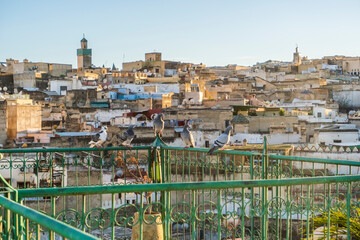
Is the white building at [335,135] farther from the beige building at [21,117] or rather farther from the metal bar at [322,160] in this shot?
the metal bar at [322,160]

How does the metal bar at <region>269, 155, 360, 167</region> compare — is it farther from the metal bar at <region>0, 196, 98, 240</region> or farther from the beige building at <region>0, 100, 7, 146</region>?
the beige building at <region>0, 100, 7, 146</region>

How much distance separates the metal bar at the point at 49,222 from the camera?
199cm

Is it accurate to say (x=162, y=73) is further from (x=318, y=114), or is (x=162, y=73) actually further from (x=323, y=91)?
(x=318, y=114)

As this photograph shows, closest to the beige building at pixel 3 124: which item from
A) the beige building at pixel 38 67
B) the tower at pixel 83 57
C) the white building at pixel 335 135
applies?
the white building at pixel 335 135

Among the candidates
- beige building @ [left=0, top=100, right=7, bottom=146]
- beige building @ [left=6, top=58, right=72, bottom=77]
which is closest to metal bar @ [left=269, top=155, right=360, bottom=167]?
beige building @ [left=0, top=100, right=7, bottom=146]

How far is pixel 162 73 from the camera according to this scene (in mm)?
53500

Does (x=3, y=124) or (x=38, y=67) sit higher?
(x=38, y=67)

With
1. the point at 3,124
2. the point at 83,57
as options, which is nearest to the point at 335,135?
the point at 3,124

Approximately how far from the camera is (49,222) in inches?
85.7

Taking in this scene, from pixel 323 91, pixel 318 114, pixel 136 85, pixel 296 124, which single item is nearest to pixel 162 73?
pixel 136 85

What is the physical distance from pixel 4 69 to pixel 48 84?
1534 centimetres

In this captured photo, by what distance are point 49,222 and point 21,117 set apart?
24459 mm

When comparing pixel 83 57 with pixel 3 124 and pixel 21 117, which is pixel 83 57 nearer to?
pixel 21 117

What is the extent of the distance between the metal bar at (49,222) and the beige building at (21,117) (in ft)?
76.1
